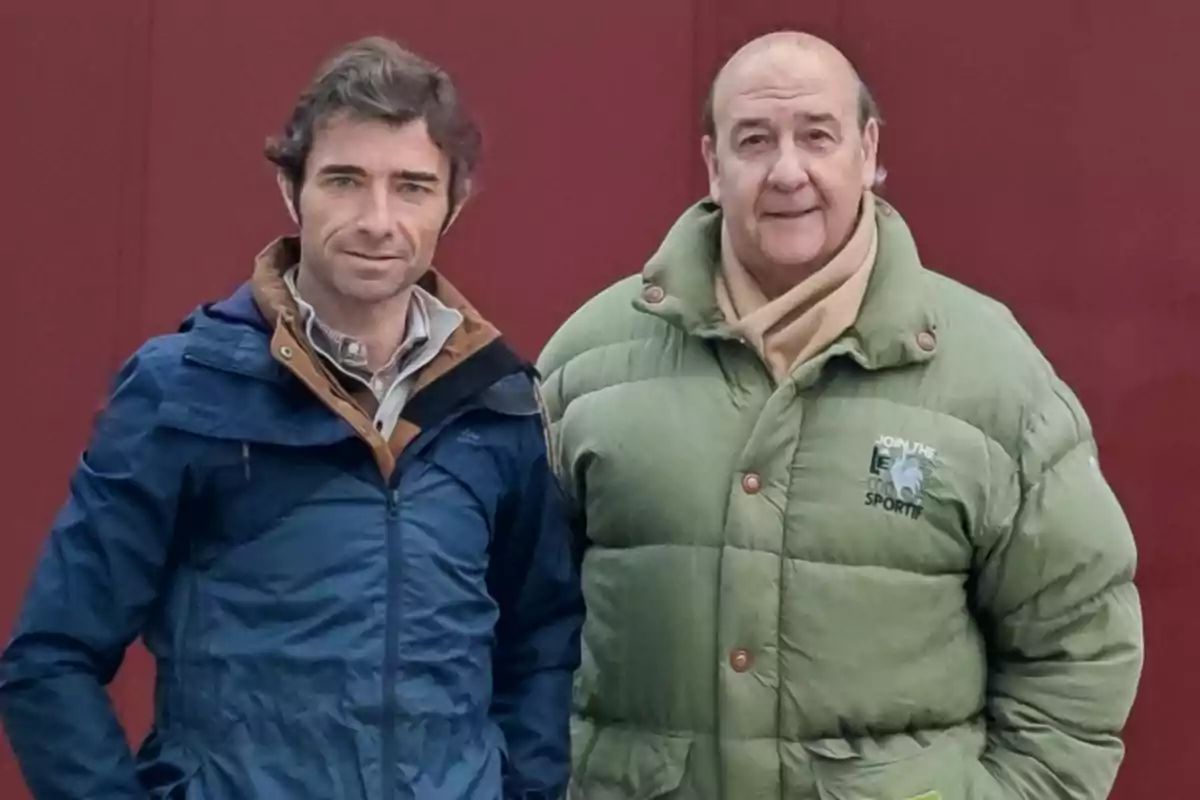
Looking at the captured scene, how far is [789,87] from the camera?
7.16ft

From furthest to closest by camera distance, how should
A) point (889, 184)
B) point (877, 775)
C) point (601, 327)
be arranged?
1. point (889, 184)
2. point (601, 327)
3. point (877, 775)

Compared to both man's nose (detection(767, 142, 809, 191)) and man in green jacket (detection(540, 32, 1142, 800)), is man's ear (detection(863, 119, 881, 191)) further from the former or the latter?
man's nose (detection(767, 142, 809, 191))

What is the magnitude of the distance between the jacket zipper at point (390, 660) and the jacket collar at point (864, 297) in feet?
1.93

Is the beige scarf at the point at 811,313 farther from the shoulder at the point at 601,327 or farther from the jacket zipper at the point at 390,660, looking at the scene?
the jacket zipper at the point at 390,660

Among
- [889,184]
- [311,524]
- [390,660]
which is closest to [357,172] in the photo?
[311,524]

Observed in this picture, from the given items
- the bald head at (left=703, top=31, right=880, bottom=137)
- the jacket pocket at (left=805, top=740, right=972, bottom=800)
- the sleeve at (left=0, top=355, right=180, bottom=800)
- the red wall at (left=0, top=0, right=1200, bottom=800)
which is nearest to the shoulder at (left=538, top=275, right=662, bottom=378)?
the bald head at (left=703, top=31, right=880, bottom=137)

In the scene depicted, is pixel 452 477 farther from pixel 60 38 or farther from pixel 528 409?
pixel 60 38

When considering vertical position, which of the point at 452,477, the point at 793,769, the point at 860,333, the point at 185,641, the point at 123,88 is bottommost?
the point at 793,769

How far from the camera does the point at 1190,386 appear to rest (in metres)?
3.18

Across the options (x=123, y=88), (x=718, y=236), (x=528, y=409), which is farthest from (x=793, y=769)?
(x=123, y=88)

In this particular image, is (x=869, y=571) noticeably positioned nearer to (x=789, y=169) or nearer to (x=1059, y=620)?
(x=1059, y=620)

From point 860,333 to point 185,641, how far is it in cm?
97

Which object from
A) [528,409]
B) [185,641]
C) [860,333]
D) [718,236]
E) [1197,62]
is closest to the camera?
[185,641]

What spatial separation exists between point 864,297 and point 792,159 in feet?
0.71
